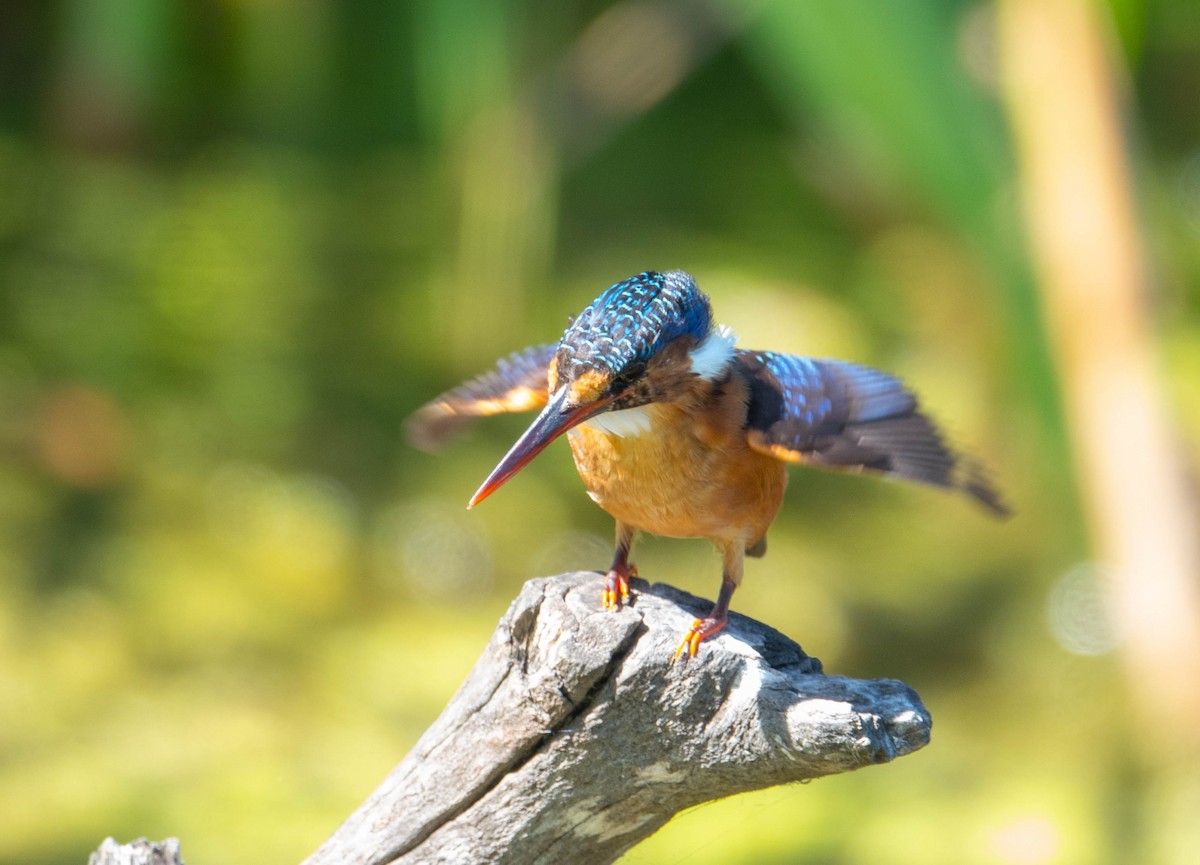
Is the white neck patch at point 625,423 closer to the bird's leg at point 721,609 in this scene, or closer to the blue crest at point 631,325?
the blue crest at point 631,325

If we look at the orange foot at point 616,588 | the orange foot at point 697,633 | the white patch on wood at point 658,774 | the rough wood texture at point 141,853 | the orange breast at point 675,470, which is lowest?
the white patch on wood at point 658,774

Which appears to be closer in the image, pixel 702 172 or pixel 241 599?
pixel 241 599

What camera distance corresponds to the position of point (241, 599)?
392 centimetres

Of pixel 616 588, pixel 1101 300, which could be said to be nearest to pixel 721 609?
pixel 616 588

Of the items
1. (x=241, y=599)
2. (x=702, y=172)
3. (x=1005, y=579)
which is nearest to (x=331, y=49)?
(x=702, y=172)

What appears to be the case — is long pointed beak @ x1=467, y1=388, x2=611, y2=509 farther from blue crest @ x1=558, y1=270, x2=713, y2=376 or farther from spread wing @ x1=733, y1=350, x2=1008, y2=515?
spread wing @ x1=733, y1=350, x2=1008, y2=515

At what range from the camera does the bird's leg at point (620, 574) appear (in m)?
1.72

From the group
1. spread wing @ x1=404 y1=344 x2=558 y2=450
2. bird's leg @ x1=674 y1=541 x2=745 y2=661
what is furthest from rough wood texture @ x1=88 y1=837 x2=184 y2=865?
spread wing @ x1=404 y1=344 x2=558 y2=450

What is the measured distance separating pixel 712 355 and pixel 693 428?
0.33 feet

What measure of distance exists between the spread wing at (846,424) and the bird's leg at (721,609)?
196 mm

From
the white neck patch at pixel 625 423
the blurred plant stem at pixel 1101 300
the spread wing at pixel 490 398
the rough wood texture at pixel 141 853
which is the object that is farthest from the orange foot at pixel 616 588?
the blurred plant stem at pixel 1101 300

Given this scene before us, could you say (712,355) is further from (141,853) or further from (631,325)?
(141,853)

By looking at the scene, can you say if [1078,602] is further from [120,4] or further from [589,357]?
[120,4]

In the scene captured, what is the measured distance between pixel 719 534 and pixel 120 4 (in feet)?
12.4
